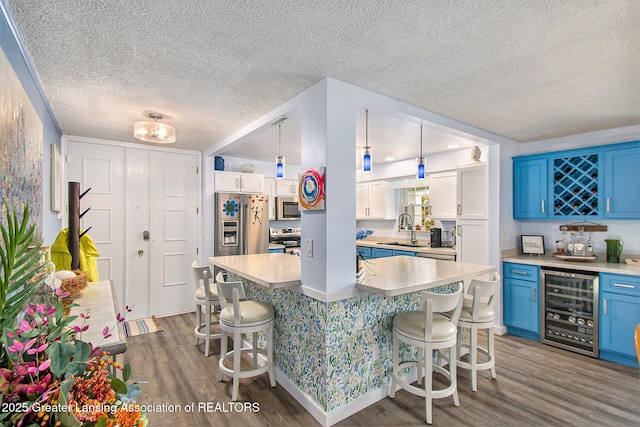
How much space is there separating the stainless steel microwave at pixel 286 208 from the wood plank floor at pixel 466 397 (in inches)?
105

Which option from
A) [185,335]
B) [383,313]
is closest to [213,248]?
[185,335]

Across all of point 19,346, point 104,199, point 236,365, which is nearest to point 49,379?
point 19,346

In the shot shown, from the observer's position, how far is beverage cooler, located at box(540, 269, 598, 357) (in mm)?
3244

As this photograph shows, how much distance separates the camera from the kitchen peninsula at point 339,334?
85.7 inches

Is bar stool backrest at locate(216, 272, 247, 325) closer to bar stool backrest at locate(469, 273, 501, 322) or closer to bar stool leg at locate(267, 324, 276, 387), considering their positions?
bar stool leg at locate(267, 324, 276, 387)

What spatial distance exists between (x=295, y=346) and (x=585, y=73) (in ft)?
9.32

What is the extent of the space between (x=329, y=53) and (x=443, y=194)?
360 cm

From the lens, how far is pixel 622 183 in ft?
11.0

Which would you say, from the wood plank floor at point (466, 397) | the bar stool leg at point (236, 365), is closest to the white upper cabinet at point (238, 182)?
the wood plank floor at point (466, 397)

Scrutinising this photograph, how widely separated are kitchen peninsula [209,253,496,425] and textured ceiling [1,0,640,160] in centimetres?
144

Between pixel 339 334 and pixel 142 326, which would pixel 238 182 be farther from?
pixel 339 334

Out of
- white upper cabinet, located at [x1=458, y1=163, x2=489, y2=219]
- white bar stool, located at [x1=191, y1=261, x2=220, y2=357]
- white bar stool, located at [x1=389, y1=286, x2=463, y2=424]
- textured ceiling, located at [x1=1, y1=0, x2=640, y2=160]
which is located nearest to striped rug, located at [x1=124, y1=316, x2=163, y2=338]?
white bar stool, located at [x1=191, y1=261, x2=220, y2=357]

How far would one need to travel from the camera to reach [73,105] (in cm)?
274

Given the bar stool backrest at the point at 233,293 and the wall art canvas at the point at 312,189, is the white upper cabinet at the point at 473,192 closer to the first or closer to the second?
the wall art canvas at the point at 312,189
